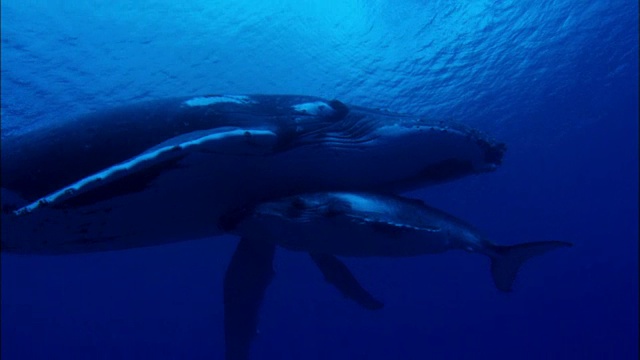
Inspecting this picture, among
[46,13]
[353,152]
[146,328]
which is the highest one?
[46,13]

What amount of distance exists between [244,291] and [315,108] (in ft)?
8.82

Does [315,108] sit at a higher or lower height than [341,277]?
higher

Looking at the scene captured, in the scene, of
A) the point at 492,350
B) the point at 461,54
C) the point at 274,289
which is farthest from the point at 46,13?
the point at 492,350

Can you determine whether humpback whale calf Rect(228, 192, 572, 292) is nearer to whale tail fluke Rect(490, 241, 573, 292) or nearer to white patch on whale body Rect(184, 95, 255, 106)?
white patch on whale body Rect(184, 95, 255, 106)

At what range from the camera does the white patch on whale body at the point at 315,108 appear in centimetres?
389

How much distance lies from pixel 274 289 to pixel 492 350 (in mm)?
25461

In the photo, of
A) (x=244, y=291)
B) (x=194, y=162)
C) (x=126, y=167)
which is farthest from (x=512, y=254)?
(x=126, y=167)

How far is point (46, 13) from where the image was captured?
44.1 feet

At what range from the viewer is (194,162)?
10.6ft

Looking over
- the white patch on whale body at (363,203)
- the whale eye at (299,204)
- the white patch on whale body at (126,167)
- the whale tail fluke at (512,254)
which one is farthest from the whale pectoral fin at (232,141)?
the whale tail fluke at (512,254)

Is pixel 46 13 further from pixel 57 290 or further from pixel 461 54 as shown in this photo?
pixel 57 290

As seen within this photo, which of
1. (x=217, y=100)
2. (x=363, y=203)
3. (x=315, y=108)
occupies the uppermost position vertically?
(x=315, y=108)

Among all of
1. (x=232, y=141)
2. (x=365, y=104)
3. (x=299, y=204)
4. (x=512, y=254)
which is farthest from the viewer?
(x=365, y=104)

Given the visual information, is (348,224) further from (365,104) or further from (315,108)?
(365,104)
